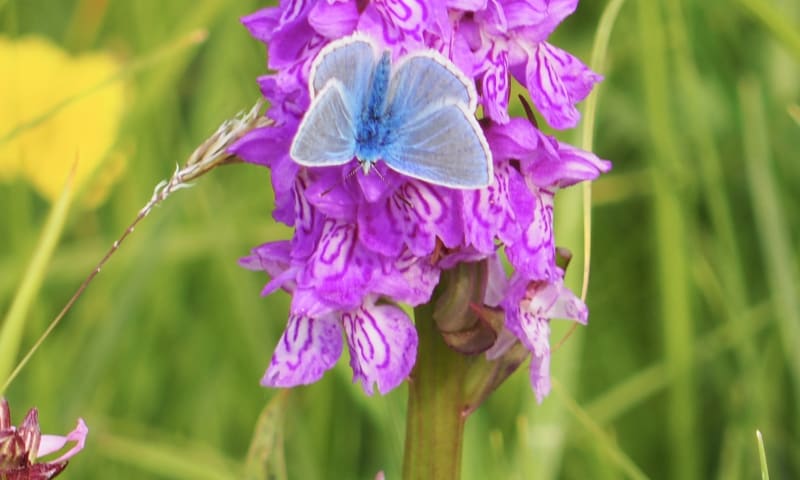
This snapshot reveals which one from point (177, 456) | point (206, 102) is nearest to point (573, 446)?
point (177, 456)

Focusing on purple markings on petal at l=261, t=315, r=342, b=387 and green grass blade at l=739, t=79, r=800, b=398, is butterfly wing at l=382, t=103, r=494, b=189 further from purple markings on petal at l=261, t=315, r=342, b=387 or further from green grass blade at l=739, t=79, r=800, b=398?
green grass blade at l=739, t=79, r=800, b=398

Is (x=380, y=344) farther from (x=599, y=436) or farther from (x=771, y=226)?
(x=771, y=226)

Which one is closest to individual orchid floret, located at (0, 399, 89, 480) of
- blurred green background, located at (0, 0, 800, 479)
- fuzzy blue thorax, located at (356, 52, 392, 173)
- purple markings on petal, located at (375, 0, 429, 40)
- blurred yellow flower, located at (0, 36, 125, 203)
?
fuzzy blue thorax, located at (356, 52, 392, 173)

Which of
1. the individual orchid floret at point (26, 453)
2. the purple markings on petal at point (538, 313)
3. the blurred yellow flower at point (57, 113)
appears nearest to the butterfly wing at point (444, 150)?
the purple markings on petal at point (538, 313)

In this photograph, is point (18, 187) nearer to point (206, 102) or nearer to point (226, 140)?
point (206, 102)

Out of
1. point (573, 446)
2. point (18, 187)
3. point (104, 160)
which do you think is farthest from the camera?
point (573, 446)

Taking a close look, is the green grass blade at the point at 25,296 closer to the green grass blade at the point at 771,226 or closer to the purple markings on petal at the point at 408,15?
the purple markings on petal at the point at 408,15
